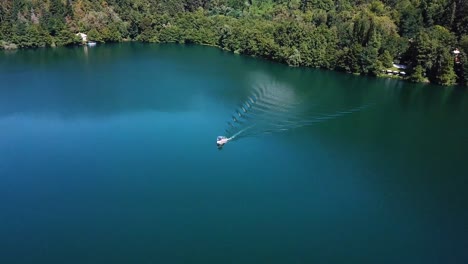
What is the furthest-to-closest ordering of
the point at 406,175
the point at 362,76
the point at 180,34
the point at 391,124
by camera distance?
the point at 180,34
the point at 362,76
the point at 391,124
the point at 406,175

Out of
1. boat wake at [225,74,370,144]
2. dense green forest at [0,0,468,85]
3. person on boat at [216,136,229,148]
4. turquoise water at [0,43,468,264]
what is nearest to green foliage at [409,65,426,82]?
dense green forest at [0,0,468,85]

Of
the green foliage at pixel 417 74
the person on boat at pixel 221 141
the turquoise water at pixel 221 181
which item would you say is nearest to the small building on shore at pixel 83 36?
the turquoise water at pixel 221 181

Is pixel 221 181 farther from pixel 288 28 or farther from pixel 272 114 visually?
pixel 288 28

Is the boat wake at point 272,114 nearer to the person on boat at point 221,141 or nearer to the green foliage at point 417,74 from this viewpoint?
the person on boat at point 221,141

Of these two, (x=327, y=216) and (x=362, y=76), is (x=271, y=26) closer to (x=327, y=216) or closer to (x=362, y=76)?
(x=362, y=76)

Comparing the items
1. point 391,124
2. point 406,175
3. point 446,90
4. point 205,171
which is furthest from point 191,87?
point 446,90

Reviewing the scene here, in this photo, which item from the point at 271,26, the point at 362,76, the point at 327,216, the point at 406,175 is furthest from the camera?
the point at 271,26
